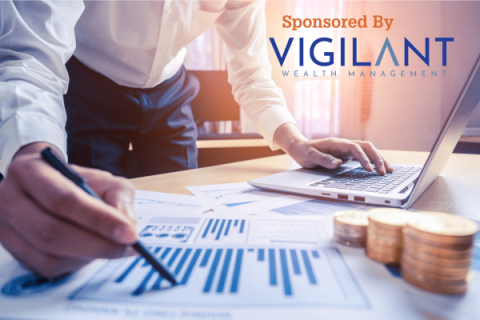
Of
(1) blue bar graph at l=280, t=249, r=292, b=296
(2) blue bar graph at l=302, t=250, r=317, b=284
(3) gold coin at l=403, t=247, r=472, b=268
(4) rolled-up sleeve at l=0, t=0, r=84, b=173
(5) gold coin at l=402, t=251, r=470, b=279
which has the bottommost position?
(2) blue bar graph at l=302, t=250, r=317, b=284

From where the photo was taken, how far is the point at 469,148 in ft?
8.20

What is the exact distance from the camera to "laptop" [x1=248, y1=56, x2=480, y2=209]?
44 cm

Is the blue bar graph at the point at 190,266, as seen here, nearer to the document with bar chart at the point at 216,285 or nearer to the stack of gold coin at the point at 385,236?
the document with bar chart at the point at 216,285

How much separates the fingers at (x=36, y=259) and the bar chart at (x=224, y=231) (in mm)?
130

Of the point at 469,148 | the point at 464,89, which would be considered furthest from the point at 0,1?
the point at 469,148

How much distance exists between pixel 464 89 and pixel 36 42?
0.66 metres

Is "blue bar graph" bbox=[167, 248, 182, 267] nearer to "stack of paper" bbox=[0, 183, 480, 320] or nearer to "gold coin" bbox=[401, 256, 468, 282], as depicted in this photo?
"stack of paper" bbox=[0, 183, 480, 320]

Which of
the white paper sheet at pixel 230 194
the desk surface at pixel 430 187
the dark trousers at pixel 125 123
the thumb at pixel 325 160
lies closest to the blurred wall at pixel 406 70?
the desk surface at pixel 430 187

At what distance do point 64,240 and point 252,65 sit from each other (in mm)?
916

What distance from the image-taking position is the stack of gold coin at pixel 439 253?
0.24 meters

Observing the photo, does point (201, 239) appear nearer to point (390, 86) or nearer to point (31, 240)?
point (31, 240)

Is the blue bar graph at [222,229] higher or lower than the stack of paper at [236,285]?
higher

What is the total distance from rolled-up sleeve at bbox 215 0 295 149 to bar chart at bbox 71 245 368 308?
696mm

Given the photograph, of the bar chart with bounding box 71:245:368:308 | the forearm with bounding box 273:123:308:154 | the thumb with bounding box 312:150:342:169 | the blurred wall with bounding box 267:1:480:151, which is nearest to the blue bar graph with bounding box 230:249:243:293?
the bar chart with bounding box 71:245:368:308
